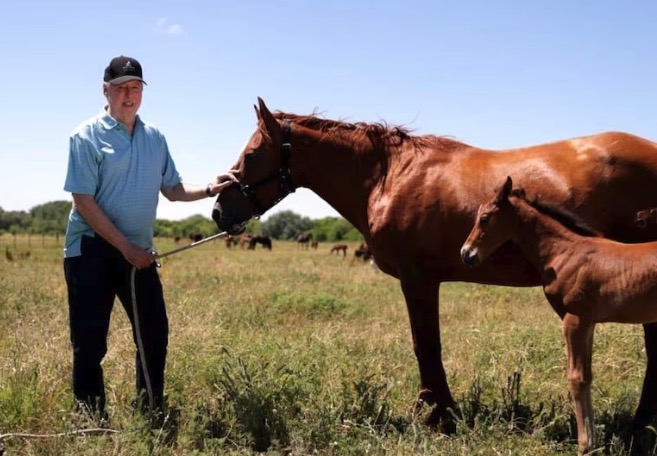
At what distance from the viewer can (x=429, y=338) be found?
4750 mm

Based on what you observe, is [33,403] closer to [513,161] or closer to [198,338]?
[198,338]

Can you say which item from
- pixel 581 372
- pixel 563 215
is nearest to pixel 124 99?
pixel 563 215

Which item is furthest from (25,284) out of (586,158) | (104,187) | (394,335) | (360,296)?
(586,158)

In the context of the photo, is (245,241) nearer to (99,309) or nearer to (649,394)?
(99,309)

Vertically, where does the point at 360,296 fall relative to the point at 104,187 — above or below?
below

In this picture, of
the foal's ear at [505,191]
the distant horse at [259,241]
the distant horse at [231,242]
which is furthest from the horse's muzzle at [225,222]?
the distant horse at [259,241]

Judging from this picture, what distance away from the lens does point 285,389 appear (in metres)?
4.73

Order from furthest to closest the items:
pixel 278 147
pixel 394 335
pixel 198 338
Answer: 1. pixel 394 335
2. pixel 198 338
3. pixel 278 147

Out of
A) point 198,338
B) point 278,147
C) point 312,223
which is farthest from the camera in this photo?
point 312,223

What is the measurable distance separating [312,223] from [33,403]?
91619 mm

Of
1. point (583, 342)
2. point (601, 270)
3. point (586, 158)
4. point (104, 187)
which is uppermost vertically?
point (586, 158)

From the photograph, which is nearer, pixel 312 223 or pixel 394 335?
pixel 394 335

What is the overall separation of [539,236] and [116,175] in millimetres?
2993

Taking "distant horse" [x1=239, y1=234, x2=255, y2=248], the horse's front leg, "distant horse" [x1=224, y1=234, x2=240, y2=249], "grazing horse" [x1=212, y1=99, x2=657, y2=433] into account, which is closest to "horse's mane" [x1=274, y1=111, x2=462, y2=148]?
"grazing horse" [x1=212, y1=99, x2=657, y2=433]
